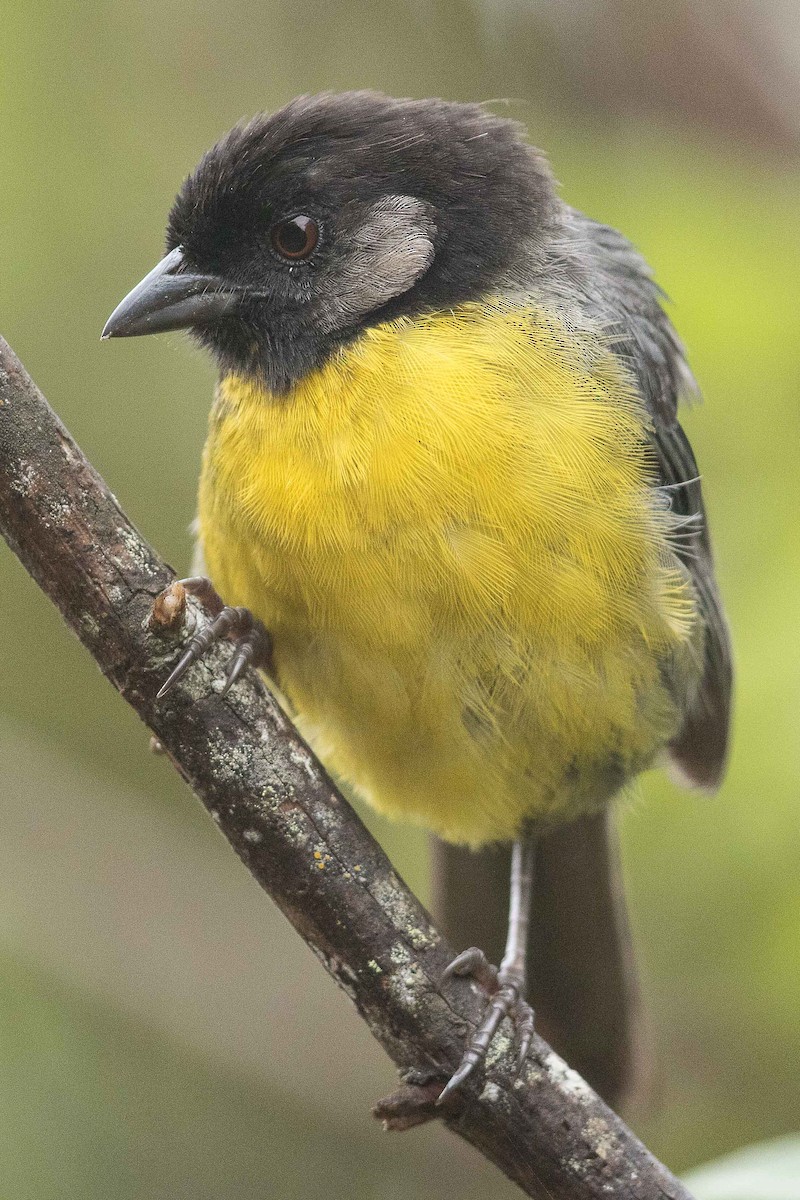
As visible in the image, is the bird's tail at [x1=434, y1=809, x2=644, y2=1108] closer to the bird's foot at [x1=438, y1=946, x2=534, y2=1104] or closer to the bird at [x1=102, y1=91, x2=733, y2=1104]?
the bird at [x1=102, y1=91, x2=733, y2=1104]

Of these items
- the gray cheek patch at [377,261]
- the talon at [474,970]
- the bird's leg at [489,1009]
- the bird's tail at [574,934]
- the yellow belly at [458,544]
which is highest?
the gray cheek patch at [377,261]

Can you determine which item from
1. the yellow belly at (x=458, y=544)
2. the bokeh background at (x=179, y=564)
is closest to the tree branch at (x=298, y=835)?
the yellow belly at (x=458, y=544)

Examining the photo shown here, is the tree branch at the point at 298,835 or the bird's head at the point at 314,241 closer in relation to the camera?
A: the tree branch at the point at 298,835

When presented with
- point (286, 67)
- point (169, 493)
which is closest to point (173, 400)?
point (169, 493)

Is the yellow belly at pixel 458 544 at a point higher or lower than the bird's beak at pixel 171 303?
lower

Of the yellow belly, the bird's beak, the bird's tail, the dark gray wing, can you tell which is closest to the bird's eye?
the bird's beak

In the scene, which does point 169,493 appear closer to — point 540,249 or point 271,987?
point 271,987

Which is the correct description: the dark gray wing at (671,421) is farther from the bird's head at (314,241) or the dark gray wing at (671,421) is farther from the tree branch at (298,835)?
the tree branch at (298,835)
